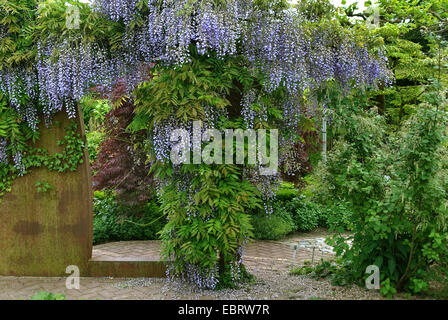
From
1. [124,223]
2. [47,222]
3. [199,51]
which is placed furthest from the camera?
[124,223]

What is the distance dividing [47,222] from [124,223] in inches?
105

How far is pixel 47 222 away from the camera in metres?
5.05

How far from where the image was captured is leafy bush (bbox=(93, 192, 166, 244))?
7.53m

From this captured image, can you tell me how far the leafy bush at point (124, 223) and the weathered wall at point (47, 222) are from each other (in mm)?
2351

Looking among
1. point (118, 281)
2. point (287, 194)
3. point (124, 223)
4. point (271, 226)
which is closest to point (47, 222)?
point (118, 281)

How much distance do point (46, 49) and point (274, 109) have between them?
2.61 m

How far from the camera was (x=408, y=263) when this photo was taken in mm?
3789

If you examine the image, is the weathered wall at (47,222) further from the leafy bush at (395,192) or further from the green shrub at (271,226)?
the green shrub at (271,226)

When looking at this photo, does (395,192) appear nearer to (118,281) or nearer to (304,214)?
(118,281)

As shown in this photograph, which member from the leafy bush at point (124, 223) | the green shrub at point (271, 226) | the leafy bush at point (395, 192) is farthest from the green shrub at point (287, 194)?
the leafy bush at point (395, 192)

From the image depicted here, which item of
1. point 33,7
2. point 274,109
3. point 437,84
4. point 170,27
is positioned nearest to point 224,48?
point 170,27

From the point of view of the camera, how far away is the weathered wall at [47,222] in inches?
199

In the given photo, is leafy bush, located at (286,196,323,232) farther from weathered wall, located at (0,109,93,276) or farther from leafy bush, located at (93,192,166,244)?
weathered wall, located at (0,109,93,276)
